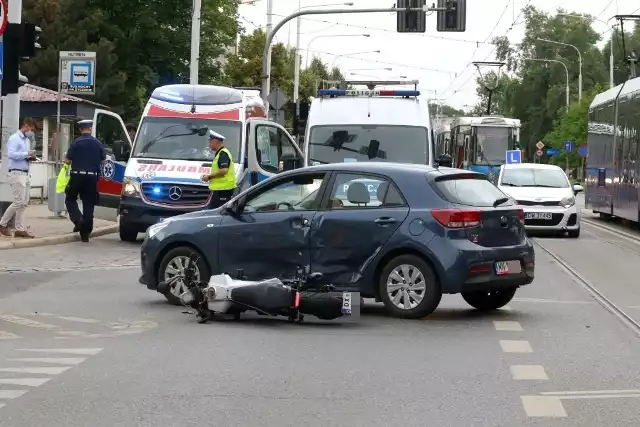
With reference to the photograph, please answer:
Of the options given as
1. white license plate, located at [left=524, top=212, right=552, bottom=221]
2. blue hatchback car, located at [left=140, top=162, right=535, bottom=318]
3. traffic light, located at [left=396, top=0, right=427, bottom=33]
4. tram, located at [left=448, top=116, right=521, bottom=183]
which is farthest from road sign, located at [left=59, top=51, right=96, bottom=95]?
tram, located at [left=448, top=116, right=521, bottom=183]

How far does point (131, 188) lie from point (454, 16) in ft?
38.8

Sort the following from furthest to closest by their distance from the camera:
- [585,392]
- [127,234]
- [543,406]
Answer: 1. [127,234]
2. [585,392]
3. [543,406]

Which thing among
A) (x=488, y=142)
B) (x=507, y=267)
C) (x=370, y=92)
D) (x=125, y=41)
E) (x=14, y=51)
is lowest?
(x=507, y=267)

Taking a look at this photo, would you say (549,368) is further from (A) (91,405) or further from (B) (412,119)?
(B) (412,119)

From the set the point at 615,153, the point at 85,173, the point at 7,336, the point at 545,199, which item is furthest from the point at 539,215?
the point at 7,336

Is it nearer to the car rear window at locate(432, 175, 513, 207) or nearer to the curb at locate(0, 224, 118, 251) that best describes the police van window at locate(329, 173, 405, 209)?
the car rear window at locate(432, 175, 513, 207)

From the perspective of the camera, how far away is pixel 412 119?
22.8 m

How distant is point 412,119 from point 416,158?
77 cm

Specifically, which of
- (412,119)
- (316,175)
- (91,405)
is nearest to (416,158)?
(412,119)

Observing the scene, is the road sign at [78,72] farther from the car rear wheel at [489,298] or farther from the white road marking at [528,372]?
the white road marking at [528,372]

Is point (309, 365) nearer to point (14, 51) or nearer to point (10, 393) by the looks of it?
point (10, 393)

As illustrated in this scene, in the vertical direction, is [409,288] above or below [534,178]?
below

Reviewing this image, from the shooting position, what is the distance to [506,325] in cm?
1274

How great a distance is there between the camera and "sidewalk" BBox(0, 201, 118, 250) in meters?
21.0
